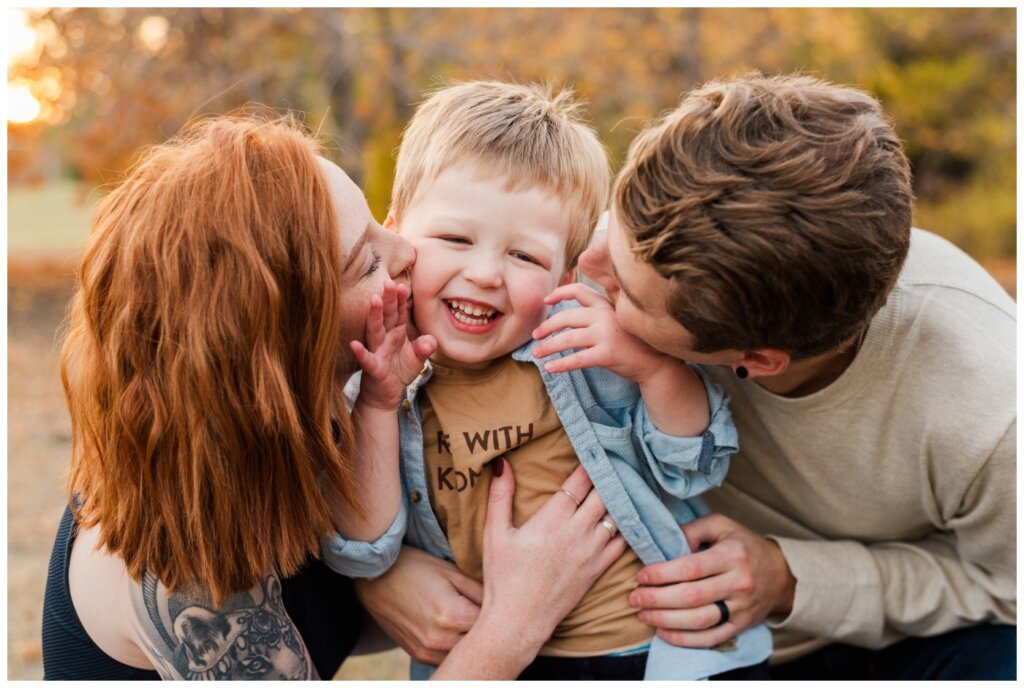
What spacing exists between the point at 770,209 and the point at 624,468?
0.80m

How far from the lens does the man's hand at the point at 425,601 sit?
2.49 metres

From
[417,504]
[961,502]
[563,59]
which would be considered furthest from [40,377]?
[961,502]

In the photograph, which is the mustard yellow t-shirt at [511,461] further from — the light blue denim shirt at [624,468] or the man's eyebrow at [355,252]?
the man's eyebrow at [355,252]

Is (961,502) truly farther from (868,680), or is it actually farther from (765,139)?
(765,139)

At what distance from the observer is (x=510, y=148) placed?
7.82ft

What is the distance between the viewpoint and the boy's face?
7.64 ft

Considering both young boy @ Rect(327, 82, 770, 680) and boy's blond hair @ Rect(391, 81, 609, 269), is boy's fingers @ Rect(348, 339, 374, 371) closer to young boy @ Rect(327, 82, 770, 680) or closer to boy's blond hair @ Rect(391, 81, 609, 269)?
young boy @ Rect(327, 82, 770, 680)

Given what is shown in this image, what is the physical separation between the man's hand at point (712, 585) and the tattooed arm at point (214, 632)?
90 centimetres

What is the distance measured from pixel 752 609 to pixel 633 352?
32.2 inches

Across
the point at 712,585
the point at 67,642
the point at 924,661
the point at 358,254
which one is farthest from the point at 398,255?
the point at 924,661

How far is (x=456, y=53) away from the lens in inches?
428

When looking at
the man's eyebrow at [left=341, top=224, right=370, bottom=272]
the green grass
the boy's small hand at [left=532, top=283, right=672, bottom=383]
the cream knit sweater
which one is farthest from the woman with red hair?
the green grass

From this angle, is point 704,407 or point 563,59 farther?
point 563,59

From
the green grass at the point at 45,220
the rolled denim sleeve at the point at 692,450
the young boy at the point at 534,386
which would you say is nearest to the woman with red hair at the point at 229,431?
the young boy at the point at 534,386
